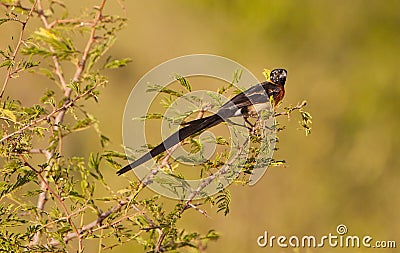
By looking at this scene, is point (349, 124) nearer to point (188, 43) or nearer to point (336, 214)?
point (336, 214)

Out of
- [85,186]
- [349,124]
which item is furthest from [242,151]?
[349,124]

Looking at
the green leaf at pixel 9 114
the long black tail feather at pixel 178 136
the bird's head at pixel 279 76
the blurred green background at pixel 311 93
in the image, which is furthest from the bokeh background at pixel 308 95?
the green leaf at pixel 9 114

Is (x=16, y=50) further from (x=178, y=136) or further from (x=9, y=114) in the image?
(x=178, y=136)

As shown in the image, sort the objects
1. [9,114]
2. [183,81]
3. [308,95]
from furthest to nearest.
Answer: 1. [308,95]
2. [183,81]
3. [9,114]

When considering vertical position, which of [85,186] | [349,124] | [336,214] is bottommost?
[85,186]

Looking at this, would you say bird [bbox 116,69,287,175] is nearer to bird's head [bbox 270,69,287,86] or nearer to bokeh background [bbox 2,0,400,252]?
bird's head [bbox 270,69,287,86]

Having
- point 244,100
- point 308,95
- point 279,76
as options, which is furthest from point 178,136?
point 308,95
